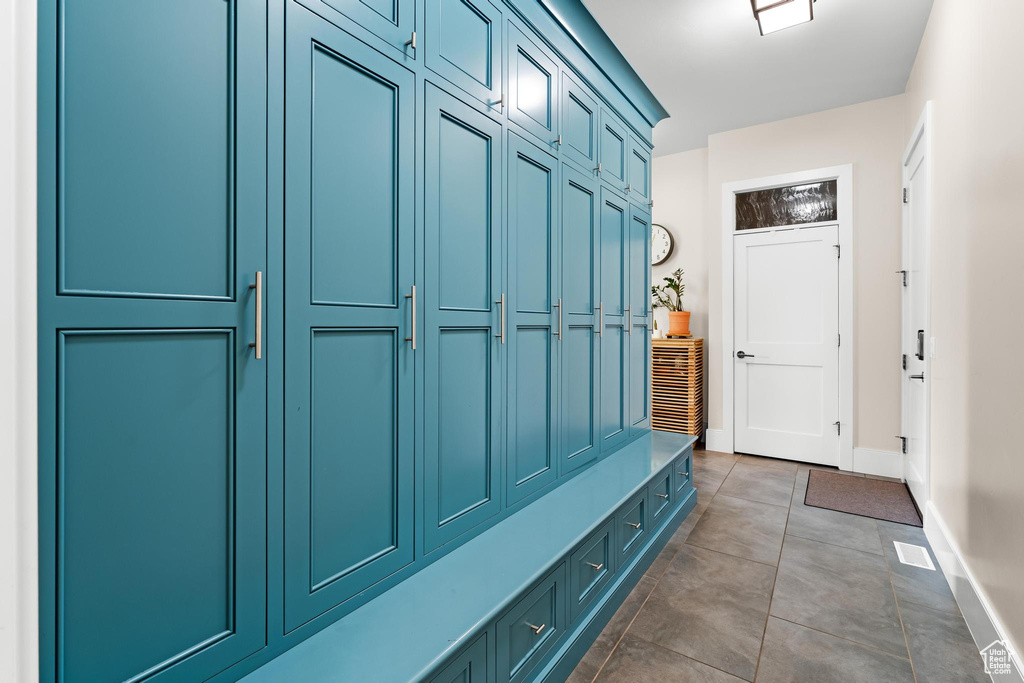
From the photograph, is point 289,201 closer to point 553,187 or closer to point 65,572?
point 65,572

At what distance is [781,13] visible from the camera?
2588 mm

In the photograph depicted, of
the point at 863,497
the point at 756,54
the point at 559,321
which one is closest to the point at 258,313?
the point at 559,321

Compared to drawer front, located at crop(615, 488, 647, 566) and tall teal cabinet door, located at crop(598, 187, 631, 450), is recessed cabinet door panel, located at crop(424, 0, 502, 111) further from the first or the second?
drawer front, located at crop(615, 488, 647, 566)

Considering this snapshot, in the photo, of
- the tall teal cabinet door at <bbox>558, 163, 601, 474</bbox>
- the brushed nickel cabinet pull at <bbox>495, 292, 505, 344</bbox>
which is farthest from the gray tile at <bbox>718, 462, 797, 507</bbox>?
the brushed nickel cabinet pull at <bbox>495, 292, 505, 344</bbox>

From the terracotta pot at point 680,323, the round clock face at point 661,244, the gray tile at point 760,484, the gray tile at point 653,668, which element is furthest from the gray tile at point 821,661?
the round clock face at point 661,244

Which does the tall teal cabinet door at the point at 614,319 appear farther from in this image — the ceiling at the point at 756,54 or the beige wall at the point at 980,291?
the beige wall at the point at 980,291

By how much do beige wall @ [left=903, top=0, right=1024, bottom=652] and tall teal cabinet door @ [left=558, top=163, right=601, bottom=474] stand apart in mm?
1488

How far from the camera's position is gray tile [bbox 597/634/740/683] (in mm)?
1624

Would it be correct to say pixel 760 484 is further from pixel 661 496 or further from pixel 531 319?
pixel 531 319

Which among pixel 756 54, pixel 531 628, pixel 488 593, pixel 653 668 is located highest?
pixel 756 54

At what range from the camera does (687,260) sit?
4758mm

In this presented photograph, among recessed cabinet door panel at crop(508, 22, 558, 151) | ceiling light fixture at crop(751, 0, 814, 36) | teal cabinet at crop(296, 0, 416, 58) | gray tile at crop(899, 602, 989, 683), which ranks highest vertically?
ceiling light fixture at crop(751, 0, 814, 36)

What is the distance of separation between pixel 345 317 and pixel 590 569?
1293 millimetres

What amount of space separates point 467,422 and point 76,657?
1068 millimetres
